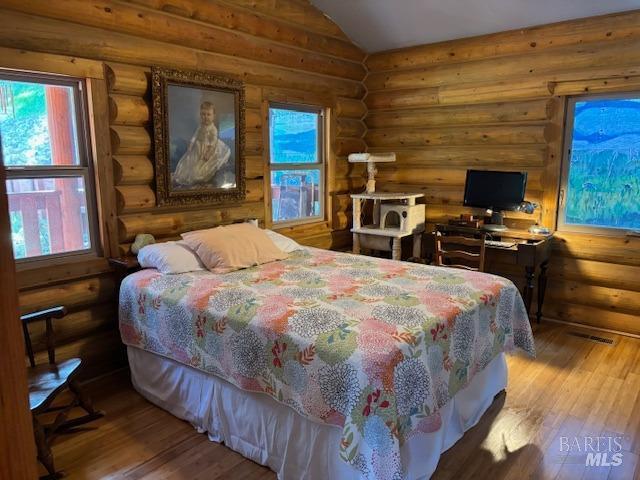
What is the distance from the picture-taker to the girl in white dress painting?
3.49 metres

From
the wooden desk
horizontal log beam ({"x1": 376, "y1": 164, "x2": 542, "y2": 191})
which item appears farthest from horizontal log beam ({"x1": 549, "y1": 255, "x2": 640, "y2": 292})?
horizontal log beam ({"x1": 376, "y1": 164, "x2": 542, "y2": 191})

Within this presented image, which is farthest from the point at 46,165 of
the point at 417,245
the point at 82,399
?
the point at 417,245

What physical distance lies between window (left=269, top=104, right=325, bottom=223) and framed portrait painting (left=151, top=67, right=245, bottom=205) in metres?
0.51

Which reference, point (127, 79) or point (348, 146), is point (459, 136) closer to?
point (348, 146)

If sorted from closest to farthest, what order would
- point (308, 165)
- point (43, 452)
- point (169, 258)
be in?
point (43, 452)
point (169, 258)
point (308, 165)

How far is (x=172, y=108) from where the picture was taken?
3350 mm

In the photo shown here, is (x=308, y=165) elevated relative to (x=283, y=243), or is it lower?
elevated

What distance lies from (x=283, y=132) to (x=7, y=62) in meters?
2.31

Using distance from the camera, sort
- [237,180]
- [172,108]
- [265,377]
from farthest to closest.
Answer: [237,180]
[172,108]
[265,377]

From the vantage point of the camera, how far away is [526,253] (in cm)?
378

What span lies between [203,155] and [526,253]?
270 cm

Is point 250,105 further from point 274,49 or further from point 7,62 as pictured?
point 7,62

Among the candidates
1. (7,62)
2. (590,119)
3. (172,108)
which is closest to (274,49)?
(172,108)

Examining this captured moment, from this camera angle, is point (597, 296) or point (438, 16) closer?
point (597, 296)
